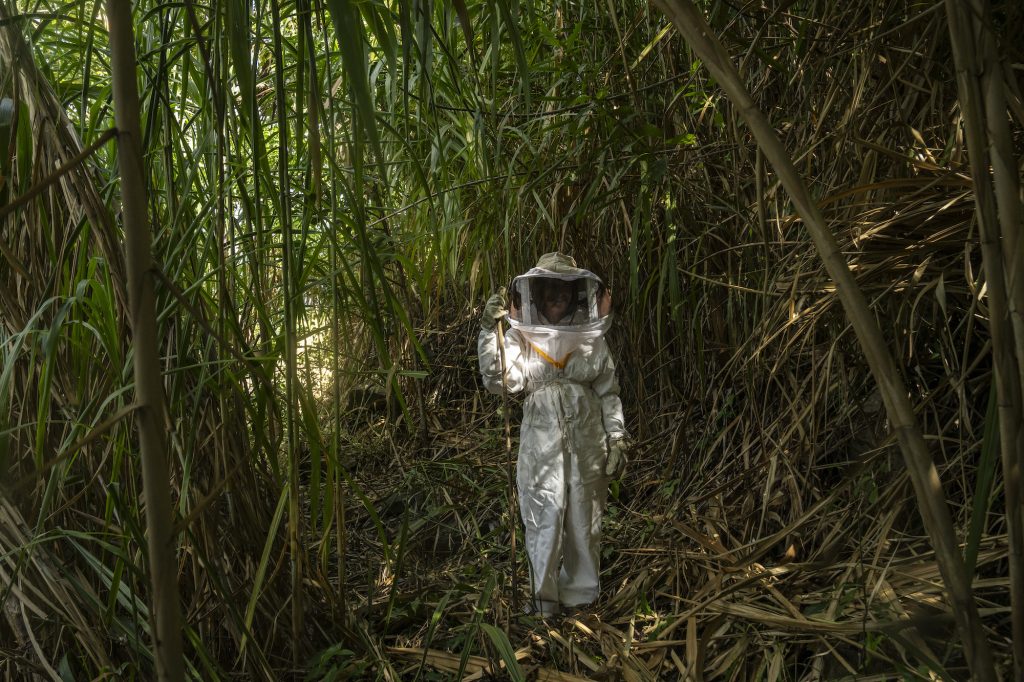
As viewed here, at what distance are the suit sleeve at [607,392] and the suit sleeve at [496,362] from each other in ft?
1.04

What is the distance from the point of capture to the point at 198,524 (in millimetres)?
1667

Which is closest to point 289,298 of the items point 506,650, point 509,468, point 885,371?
point 885,371

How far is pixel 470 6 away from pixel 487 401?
2690mm

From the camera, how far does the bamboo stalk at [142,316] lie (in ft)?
1.99

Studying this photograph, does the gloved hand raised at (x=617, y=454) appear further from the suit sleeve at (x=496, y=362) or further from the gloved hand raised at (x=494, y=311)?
the gloved hand raised at (x=494, y=311)

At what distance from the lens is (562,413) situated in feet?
11.3

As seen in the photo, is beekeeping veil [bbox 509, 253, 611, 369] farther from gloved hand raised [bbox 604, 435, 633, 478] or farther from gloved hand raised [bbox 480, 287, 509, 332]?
gloved hand raised [bbox 604, 435, 633, 478]

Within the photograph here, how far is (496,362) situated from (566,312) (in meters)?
0.37

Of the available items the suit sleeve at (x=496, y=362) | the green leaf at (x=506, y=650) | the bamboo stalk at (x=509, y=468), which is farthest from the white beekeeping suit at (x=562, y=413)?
the green leaf at (x=506, y=650)

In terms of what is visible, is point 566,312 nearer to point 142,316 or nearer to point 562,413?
point 562,413

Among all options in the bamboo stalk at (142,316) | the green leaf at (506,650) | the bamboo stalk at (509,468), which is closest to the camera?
the bamboo stalk at (142,316)

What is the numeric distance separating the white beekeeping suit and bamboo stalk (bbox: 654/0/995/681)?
2550 millimetres

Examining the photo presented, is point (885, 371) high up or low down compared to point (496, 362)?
up

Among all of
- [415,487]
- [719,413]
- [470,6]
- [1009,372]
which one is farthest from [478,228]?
[1009,372]
